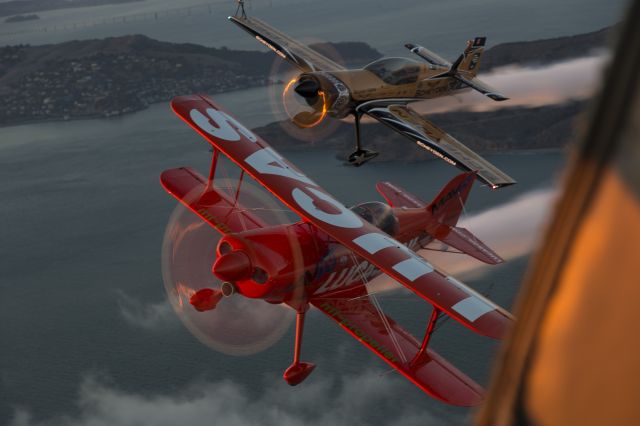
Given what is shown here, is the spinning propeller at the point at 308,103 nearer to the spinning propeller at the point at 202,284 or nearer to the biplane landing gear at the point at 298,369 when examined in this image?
the spinning propeller at the point at 202,284

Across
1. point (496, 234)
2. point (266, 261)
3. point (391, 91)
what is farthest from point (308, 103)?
point (496, 234)

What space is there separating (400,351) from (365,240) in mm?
3883

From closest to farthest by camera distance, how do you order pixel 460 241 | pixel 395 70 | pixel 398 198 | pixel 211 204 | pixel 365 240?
1. pixel 365 240
2. pixel 211 204
3. pixel 460 241
4. pixel 398 198
5. pixel 395 70

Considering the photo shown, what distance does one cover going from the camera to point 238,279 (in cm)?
1700

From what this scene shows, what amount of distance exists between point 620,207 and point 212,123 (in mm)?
20413

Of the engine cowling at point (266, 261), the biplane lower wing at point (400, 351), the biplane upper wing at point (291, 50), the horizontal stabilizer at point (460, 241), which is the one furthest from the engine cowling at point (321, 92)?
the engine cowling at point (266, 261)

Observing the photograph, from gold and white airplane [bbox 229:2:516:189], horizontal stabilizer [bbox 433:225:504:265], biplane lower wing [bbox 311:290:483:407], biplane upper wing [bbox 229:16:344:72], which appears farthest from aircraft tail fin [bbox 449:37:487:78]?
biplane lower wing [bbox 311:290:483:407]

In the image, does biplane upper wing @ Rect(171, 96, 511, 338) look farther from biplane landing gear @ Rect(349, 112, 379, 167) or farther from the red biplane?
biplane landing gear @ Rect(349, 112, 379, 167)

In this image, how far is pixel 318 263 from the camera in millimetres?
18656

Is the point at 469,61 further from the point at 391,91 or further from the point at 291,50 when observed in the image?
the point at 291,50

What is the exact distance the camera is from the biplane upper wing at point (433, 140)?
2592cm

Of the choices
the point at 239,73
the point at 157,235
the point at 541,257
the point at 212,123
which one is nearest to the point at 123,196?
the point at 157,235

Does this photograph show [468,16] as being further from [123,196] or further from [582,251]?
[582,251]

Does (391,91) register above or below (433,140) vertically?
above
